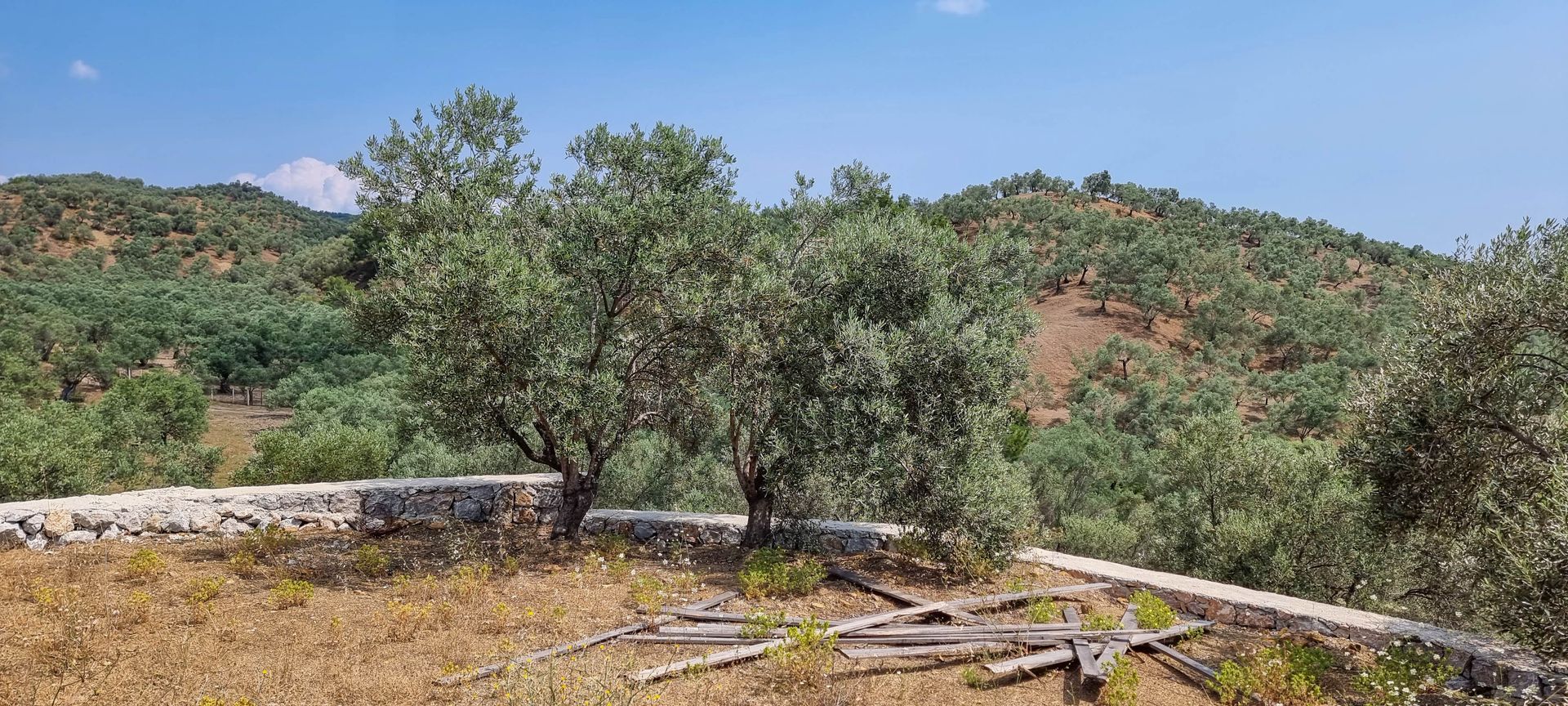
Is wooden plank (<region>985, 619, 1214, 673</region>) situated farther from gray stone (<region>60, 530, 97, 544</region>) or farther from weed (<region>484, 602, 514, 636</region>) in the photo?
gray stone (<region>60, 530, 97, 544</region>)

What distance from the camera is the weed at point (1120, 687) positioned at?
5738mm

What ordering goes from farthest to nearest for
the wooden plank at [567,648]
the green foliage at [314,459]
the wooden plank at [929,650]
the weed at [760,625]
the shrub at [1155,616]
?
the green foliage at [314,459], the shrub at [1155,616], the weed at [760,625], the wooden plank at [929,650], the wooden plank at [567,648]

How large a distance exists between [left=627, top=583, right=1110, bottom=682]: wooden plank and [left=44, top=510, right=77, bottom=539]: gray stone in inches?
345

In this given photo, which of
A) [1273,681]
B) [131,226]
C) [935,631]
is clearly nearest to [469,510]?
[935,631]

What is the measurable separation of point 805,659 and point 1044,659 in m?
2.45

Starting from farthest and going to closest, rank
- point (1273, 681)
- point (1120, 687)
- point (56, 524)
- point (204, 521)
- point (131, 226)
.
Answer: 1. point (131, 226)
2. point (204, 521)
3. point (56, 524)
4. point (1273, 681)
5. point (1120, 687)

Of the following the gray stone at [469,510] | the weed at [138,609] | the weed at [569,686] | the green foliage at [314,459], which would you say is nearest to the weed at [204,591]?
the weed at [138,609]

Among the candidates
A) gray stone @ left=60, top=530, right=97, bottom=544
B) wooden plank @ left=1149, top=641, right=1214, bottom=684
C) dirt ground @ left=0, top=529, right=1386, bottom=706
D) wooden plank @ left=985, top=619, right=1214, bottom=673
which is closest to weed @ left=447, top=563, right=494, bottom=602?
dirt ground @ left=0, top=529, right=1386, bottom=706

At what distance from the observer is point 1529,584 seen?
A: 5859mm

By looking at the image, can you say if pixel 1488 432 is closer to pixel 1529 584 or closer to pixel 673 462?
pixel 1529 584

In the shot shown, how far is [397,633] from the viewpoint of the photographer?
6875mm

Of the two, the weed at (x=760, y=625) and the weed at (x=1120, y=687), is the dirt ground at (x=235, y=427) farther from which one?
the weed at (x=1120, y=687)

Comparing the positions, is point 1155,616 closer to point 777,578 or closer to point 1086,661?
point 1086,661

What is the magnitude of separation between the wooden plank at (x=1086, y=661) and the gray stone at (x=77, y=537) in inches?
486
